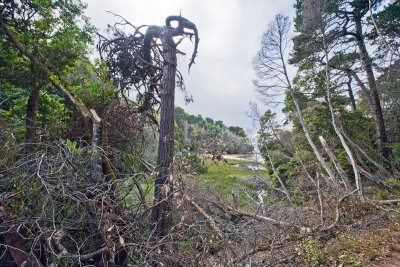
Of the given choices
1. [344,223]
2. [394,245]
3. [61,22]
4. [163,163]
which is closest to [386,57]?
[344,223]

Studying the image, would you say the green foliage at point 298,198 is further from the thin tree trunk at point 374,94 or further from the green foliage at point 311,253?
the green foliage at point 311,253

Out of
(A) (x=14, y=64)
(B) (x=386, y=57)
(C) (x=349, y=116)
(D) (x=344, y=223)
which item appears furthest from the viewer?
(C) (x=349, y=116)

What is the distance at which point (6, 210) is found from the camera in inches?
115

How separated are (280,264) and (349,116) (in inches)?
426

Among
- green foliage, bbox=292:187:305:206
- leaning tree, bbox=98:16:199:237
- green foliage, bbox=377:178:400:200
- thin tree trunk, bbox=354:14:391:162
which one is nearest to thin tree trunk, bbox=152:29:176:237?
leaning tree, bbox=98:16:199:237

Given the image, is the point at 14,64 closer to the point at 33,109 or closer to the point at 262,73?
the point at 33,109

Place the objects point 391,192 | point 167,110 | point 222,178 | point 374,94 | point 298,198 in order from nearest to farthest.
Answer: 1. point 167,110
2. point 222,178
3. point 391,192
4. point 298,198
5. point 374,94

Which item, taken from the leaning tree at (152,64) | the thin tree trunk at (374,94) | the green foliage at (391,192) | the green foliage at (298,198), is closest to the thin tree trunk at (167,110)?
the leaning tree at (152,64)

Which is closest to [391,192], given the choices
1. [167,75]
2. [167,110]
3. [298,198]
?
[298,198]

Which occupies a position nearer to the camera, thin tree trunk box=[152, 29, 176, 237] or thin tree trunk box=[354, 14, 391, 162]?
thin tree trunk box=[152, 29, 176, 237]

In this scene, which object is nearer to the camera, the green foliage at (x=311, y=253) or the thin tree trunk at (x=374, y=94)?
the green foliage at (x=311, y=253)

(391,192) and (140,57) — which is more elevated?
(140,57)

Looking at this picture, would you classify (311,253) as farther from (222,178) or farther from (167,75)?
(167,75)

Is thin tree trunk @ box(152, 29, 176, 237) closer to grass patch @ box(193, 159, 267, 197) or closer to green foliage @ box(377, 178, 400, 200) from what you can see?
grass patch @ box(193, 159, 267, 197)
